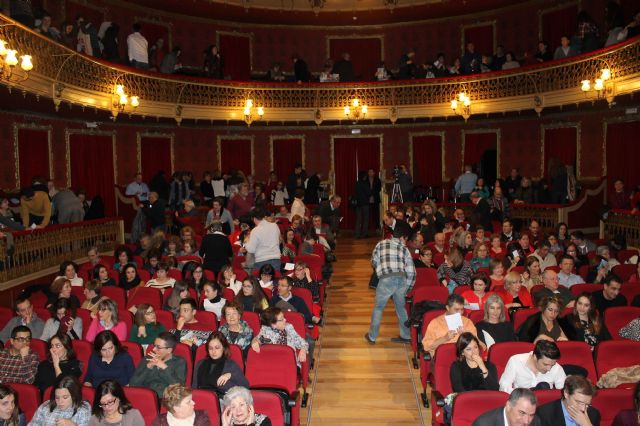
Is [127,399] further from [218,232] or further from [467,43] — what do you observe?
[467,43]

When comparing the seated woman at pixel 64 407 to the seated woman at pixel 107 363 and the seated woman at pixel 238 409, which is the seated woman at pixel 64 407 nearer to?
the seated woman at pixel 107 363

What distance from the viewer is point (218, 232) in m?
9.28

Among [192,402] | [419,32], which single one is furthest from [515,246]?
[419,32]

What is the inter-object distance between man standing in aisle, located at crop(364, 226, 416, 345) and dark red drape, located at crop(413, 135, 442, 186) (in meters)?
12.4

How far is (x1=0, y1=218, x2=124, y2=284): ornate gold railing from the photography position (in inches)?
365

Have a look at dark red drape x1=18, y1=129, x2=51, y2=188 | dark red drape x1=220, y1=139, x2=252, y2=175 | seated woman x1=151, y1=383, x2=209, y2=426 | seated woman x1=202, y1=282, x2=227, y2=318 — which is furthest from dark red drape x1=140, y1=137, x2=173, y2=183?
seated woman x1=151, y1=383, x2=209, y2=426

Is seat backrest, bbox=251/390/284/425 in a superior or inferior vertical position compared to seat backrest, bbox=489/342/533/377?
inferior

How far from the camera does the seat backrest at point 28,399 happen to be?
200 inches

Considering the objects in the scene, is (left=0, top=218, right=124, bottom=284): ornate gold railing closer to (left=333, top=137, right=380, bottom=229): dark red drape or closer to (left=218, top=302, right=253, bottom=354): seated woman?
(left=218, top=302, right=253, bottom=354): seated woman

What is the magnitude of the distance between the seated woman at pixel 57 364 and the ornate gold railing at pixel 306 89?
6369 mm

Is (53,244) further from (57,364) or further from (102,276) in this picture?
(57,364)

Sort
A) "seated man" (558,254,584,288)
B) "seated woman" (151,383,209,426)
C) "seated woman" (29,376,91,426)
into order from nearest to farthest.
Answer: "seated woman" (151,383,209,426) < "seated woman" (29,376,91,426) < "seated man" (558,254,584,288)

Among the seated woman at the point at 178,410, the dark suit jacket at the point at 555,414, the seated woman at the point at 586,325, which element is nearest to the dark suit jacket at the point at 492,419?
the dark suit jacket at the point at 555,414

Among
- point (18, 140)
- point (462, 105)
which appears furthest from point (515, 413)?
point (462, 105)
